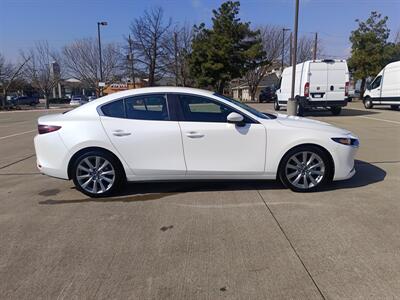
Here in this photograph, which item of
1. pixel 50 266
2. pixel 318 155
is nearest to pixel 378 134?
pixel 318 155

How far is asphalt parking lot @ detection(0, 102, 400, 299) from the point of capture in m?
2.61

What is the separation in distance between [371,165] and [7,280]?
6.05 m

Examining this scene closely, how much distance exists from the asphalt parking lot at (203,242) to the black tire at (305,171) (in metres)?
0.14

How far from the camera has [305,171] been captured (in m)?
4.68

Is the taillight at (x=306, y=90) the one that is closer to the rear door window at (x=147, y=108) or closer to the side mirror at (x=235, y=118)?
the side mirror at (x=235, y=118)

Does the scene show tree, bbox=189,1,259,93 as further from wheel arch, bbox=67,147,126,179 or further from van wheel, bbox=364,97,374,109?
wheel arch, bbox=67,147,126,179

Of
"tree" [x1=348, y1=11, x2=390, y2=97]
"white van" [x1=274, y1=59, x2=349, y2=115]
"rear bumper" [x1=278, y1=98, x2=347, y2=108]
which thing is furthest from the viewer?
"tree" [x1=348, y1=11, x2=390, y2=97]

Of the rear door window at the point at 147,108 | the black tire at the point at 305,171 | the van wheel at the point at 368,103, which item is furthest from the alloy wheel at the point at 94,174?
the van wheel at the point at 368,103

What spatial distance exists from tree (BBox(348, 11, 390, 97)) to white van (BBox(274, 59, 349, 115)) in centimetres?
1893

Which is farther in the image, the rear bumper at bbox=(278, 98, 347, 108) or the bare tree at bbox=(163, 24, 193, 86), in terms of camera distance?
the bare tree at bbox=(163, 24, 193, 86)

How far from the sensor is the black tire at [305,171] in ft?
15.2

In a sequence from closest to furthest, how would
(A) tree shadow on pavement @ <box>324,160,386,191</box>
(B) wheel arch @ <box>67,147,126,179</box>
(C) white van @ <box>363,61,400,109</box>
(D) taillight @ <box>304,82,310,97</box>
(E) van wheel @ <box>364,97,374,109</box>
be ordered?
1. (B) wheel arch @ <box>67,147,126,179</box>
2. (A) tree shadow on pavement @ <box>324,160,386,191</box>
3. (D) taillight @ <box>304,82,310,97</box>
4. (C) white van @ <box>363,61,400,109</box>
5. (E) van wheel @ <box>364,97,374,109</box>

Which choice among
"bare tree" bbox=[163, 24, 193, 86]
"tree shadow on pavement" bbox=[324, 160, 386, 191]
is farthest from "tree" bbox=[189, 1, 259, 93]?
"tree shadow on pavement" bbox=[324, 160, 386, 191]

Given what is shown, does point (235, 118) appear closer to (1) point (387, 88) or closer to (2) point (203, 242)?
(2) point (203, 242)
